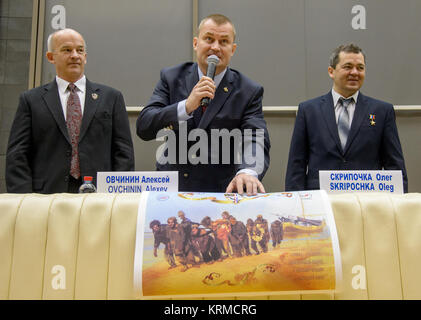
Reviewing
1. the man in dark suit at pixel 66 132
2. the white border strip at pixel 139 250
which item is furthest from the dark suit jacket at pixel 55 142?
the white border strip at pixel 139 250

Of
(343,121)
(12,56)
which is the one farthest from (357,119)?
(12,56)

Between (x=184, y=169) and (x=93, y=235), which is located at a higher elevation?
(x=184, y=169)

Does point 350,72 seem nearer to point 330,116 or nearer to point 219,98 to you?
point 330,116

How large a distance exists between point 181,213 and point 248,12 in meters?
2.45

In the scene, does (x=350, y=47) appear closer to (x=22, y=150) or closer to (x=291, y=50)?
(x=291, y=50)

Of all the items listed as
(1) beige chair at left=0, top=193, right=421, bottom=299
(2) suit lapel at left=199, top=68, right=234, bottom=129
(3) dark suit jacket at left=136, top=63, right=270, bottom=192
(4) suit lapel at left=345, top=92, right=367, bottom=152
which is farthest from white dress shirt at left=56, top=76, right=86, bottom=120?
(4) suit lapel at left=345, top=92, right=367, bottom=152

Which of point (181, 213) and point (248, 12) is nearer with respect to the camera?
point (181, 213)

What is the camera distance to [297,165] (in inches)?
69.5

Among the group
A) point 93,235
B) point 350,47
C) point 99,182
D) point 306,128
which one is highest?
point 350,47

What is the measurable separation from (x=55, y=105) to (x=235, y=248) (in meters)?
1.20

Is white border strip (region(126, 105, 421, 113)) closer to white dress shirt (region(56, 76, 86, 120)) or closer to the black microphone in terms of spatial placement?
white dress shirt (region(56, 76, 86, 120))

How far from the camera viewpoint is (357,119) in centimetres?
174
